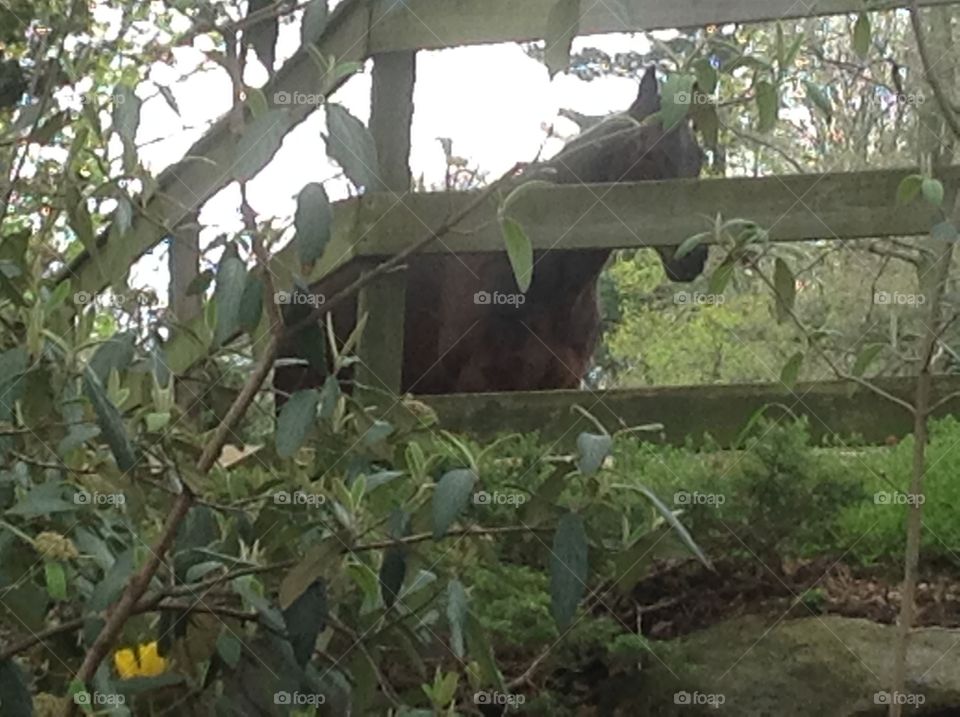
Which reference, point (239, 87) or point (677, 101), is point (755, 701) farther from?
point (239, 87)

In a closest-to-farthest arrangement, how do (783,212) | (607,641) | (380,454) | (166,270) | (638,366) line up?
1. (380,454)
2. (607,641)
3. (783,212)
4. (166,270)
5. (638,366)

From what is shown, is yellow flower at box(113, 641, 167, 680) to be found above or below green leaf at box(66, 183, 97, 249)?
below

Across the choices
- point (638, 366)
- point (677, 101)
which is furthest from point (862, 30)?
point (638, 366)

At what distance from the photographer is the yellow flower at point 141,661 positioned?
1.51m

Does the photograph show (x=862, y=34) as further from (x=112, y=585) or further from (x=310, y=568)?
(x=112, y=585)

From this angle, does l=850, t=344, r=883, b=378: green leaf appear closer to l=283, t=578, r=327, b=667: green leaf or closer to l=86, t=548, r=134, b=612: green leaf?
l=283, t=578, r=327, b=667: green leaf

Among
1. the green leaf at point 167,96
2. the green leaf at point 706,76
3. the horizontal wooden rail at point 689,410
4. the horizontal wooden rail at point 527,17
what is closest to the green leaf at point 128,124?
the green leaf at point 167,96

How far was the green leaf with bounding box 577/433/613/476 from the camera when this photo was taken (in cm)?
123

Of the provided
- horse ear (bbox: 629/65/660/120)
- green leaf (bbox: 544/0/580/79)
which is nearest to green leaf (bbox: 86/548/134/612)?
green leaf (bbox: 544/0/580/79)

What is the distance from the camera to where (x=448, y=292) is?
316 centimetres

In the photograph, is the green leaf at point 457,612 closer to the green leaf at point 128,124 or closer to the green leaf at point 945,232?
the green leaf at point 128,124

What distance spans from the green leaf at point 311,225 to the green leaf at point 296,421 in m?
0.15

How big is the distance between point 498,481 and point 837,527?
25.7 inches

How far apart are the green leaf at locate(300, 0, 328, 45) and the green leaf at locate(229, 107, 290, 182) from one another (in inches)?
4.7
